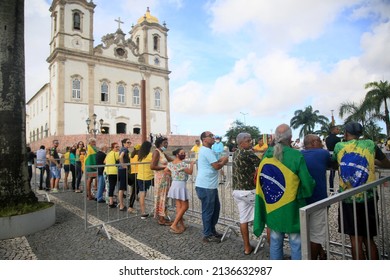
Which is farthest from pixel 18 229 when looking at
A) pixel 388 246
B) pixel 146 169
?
pixel 388 246

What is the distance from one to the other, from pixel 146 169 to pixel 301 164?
3.23 meters

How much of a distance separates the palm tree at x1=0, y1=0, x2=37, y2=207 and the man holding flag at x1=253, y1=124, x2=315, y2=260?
380 cm

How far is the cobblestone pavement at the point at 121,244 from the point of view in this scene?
3.06 metres

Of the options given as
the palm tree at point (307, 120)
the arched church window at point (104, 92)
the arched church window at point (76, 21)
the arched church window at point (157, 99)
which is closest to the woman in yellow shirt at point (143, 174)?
the arched church window at point (76, 21)

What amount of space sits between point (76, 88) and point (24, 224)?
85.1ft

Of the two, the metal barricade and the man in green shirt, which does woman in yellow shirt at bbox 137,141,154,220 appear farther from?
the man in green shirt

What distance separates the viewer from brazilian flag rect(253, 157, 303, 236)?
7.25ft

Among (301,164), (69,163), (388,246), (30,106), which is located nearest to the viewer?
(301,164)

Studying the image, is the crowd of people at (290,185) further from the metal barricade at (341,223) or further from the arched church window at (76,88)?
the arched church window at (76,88)

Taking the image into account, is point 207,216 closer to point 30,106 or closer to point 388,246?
point 388,246

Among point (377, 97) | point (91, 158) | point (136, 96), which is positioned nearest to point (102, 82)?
point (136, 96)

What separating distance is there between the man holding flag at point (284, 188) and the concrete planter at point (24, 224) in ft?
11.3

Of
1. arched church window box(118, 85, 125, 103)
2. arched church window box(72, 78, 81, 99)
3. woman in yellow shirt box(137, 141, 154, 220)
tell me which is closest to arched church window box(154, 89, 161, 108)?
arched church window box(118, 85, 125, 103)
